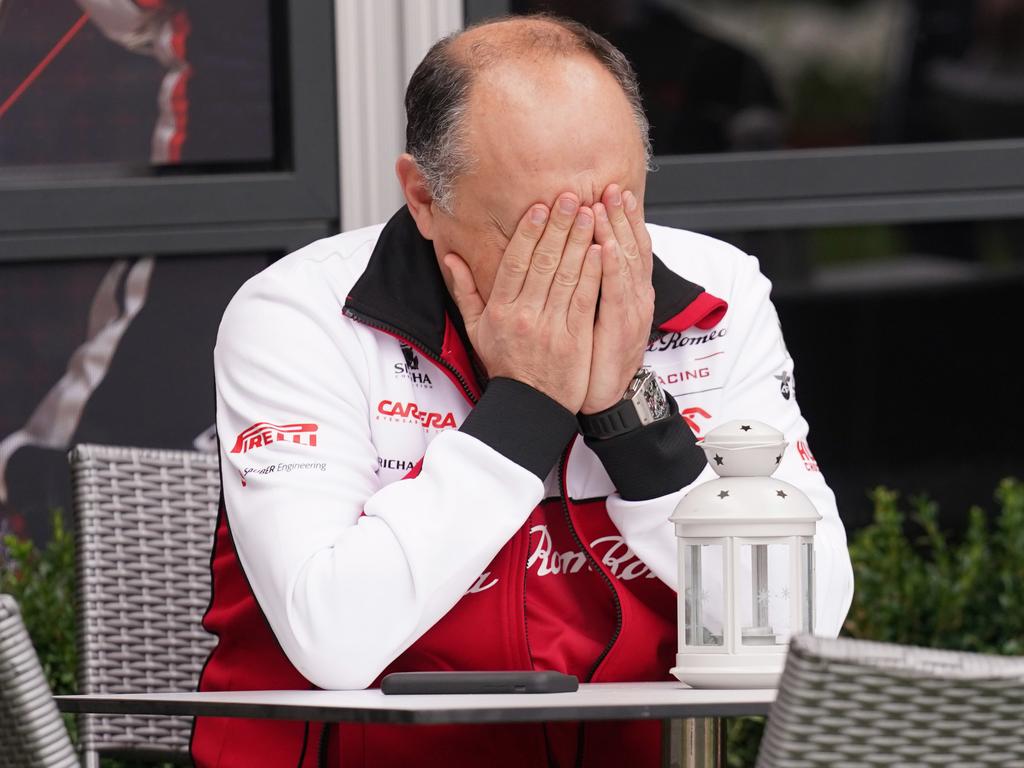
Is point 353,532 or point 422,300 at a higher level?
point 422,300

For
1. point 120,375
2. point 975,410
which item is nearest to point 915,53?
point 975,410

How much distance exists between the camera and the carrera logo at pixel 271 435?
2137mm

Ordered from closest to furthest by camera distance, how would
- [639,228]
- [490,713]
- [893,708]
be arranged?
[893,708] < [490,713] < [639,228]

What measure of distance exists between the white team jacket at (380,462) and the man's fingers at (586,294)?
202 mm

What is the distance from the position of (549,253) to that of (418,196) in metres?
0.31

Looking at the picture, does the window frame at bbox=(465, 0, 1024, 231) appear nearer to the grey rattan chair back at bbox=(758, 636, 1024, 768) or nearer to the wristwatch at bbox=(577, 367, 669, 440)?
the wristwatch at bbox=(577, 367, 669, 440)

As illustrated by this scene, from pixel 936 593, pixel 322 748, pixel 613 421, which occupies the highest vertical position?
pixel 613 421

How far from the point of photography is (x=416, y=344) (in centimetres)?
225

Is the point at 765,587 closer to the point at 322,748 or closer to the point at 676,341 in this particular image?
the point at 676,341

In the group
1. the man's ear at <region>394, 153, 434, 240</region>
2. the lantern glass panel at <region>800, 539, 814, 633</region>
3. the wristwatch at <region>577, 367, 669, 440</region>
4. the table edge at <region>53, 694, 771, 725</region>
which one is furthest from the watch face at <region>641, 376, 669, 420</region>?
the table edge at <region>53, 694, 771, 725</region>

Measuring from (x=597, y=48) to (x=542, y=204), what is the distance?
27 centimetres

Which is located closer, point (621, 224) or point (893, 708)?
point (893, 708)

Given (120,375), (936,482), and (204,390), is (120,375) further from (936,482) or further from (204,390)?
(936,482)

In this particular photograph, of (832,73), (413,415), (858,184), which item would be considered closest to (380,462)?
(413,415)
